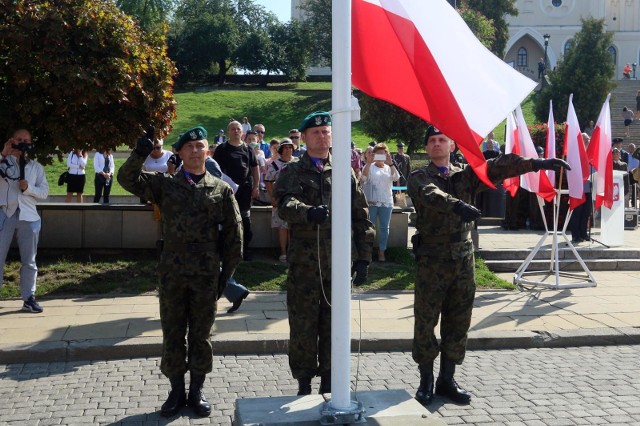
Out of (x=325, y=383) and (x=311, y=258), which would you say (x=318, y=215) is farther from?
(x=325, y=383)

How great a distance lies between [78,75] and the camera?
9266 millimetres

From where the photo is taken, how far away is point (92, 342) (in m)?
7.65

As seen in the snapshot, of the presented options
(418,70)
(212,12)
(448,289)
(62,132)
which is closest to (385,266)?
(62,132)

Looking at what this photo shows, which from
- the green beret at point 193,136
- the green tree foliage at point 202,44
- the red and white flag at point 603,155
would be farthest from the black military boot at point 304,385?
the green tree foliage at point 202,44

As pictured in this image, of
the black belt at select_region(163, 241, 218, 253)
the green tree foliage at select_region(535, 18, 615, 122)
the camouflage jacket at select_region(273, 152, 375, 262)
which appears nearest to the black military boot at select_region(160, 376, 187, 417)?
the black belt at select_region(163, 241, 218, 253)

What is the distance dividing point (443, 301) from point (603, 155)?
22.4 feet

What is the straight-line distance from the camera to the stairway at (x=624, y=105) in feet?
145

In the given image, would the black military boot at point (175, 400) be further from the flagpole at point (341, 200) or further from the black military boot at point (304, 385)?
the flagpole at point (341, 200)

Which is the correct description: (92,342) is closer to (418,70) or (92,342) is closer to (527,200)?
(418,70)

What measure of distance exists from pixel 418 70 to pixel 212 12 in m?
66.1

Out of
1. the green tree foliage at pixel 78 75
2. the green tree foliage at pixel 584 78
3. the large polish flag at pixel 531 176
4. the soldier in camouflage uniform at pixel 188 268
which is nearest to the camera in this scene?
the soldier in camouflage uniform at pixel 188 268

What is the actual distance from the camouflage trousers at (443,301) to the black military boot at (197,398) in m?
1.65

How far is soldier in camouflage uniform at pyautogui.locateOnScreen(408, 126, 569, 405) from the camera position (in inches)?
243

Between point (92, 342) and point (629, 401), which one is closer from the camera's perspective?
point (629, 401)
